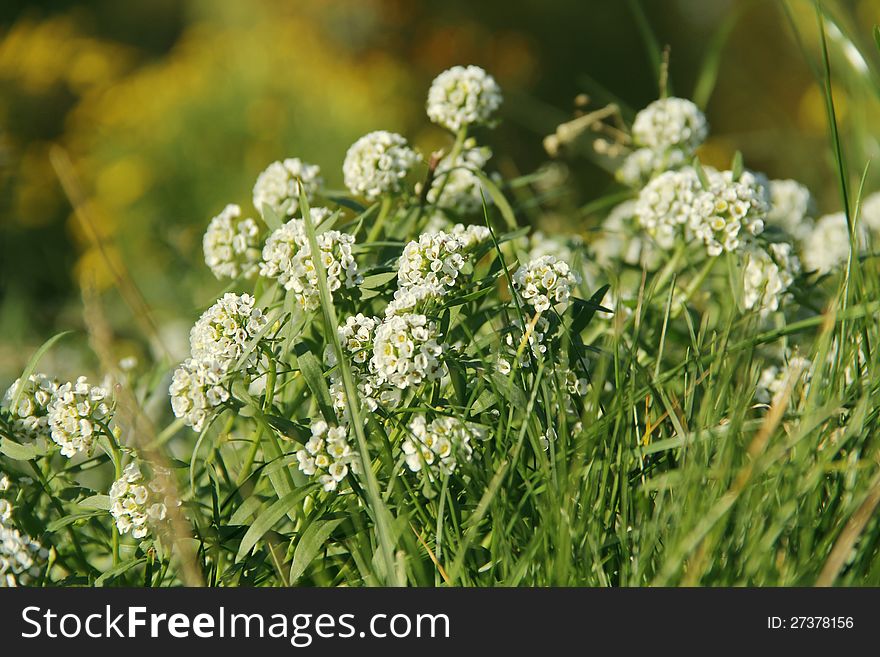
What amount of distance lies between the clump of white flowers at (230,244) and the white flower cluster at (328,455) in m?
0.55

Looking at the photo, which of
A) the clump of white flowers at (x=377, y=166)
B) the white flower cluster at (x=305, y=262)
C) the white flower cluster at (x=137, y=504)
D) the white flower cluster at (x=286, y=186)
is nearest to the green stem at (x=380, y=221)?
the clump of white flowers at (x=377, y=166)

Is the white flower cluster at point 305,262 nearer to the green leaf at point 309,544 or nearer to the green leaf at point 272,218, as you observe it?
the green leaf at point 272,218

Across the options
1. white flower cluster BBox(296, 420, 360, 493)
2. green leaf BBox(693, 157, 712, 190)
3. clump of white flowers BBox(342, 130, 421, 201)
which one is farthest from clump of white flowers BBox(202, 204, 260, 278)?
green leaf BBox(693, 157, 712, 190)

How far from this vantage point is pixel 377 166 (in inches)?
65.7

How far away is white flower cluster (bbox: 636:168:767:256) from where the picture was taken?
159 centimetres

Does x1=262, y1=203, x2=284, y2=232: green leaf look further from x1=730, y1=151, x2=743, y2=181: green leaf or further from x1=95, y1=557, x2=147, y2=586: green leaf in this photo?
x1=730, y1=151, x2=743, y2=181: green leaf

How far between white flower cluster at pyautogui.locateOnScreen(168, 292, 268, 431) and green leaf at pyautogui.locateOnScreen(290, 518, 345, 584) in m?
0.22

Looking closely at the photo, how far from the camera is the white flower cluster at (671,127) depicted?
1970 mm

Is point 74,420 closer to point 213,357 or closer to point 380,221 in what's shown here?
point 213,357

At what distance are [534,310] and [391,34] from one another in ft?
19.6

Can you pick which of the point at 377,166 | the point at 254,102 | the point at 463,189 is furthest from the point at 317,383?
the point at 254,102

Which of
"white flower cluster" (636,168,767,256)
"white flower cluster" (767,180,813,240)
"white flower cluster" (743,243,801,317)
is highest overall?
"white flower cluster" (767,180,813,240)

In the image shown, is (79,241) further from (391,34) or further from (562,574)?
(562,574)

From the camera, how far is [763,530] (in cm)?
126
